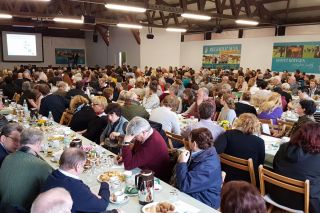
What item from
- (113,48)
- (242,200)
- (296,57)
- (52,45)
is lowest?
(242,200)

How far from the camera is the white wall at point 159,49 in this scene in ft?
50.5

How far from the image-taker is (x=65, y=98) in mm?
6633

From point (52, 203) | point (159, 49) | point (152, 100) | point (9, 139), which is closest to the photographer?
point (52, 203)

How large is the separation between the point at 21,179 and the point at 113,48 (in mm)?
16424

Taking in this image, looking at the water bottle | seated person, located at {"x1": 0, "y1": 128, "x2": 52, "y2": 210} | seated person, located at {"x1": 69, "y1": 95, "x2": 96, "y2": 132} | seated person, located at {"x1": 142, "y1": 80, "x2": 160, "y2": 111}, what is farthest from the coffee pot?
seated person, located at {"x1": 142, "y1": 80, "x2": 160, "y2": 111}

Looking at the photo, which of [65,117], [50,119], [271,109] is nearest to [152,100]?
[65,117]

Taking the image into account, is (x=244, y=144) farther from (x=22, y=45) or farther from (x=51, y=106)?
(x=22, y=45)

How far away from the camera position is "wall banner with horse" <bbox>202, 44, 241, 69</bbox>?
52.5 feet

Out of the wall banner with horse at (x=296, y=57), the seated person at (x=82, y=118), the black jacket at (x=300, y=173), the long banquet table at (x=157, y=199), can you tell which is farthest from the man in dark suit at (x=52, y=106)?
the wall banner with horse at (x=296, y=57)

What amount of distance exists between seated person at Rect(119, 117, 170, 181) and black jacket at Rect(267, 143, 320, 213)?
124cm

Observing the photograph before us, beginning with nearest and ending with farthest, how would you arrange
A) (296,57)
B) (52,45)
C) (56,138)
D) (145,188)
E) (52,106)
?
(145,188), (56,138), (52,106), (296,57), (52,45)

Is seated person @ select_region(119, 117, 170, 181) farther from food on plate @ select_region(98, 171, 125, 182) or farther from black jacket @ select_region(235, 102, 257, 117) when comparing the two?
black jacket @ select_region(235, 102, 257, 117)

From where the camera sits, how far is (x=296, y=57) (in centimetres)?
1321

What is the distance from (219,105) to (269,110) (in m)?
1.23
